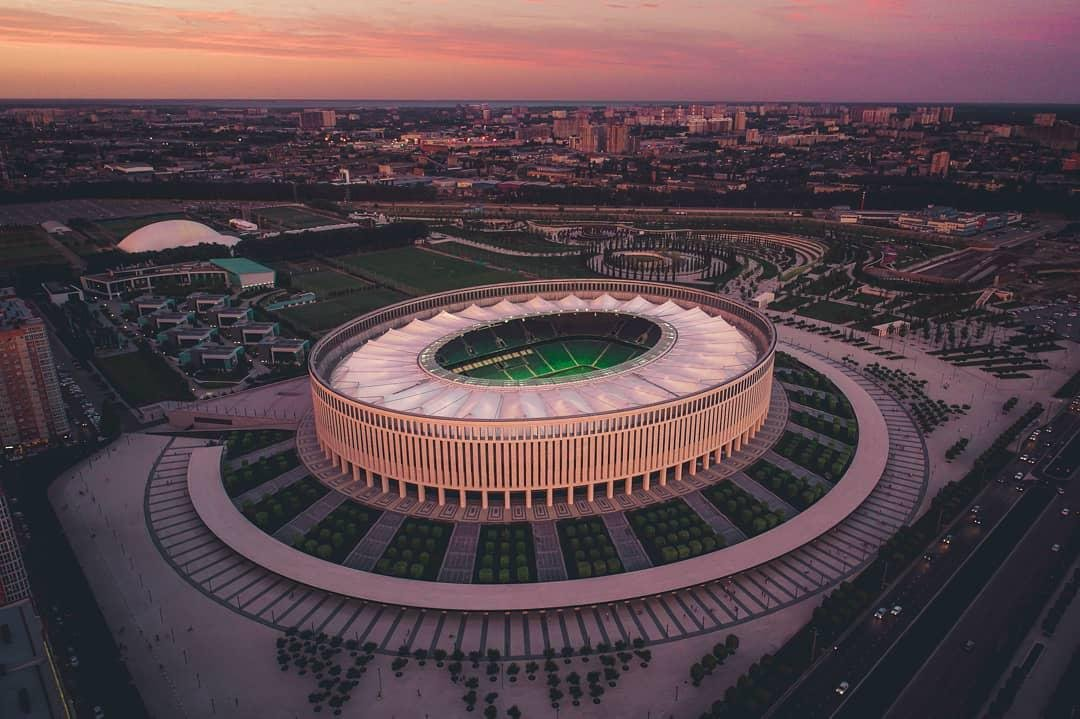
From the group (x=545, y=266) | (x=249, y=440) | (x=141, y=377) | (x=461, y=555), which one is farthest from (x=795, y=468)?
(x=545, y=266)

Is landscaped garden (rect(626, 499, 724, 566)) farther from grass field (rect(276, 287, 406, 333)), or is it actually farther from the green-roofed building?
the green-roofed building

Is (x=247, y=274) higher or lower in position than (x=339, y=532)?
higher

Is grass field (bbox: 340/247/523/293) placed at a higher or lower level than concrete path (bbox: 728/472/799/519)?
higher

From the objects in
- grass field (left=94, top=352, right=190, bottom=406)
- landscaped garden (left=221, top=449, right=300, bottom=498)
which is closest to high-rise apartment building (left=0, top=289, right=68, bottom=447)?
grass field (left=94, top=352, right=190, bottom=406)

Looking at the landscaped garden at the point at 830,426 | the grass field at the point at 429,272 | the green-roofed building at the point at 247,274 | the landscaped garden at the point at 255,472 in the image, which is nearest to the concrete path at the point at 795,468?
the landscaped garden at the point at 830,426

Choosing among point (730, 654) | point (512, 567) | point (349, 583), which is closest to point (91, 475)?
point (349, 583)

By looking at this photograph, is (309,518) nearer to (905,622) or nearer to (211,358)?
(211,358)

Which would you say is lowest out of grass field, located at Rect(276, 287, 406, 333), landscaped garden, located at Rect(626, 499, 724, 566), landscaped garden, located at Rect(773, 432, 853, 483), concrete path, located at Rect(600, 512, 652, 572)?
concrete path, located at Rect(600, 512, 652, 572)

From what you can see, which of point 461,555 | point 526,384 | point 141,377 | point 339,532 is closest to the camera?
point 461,555
